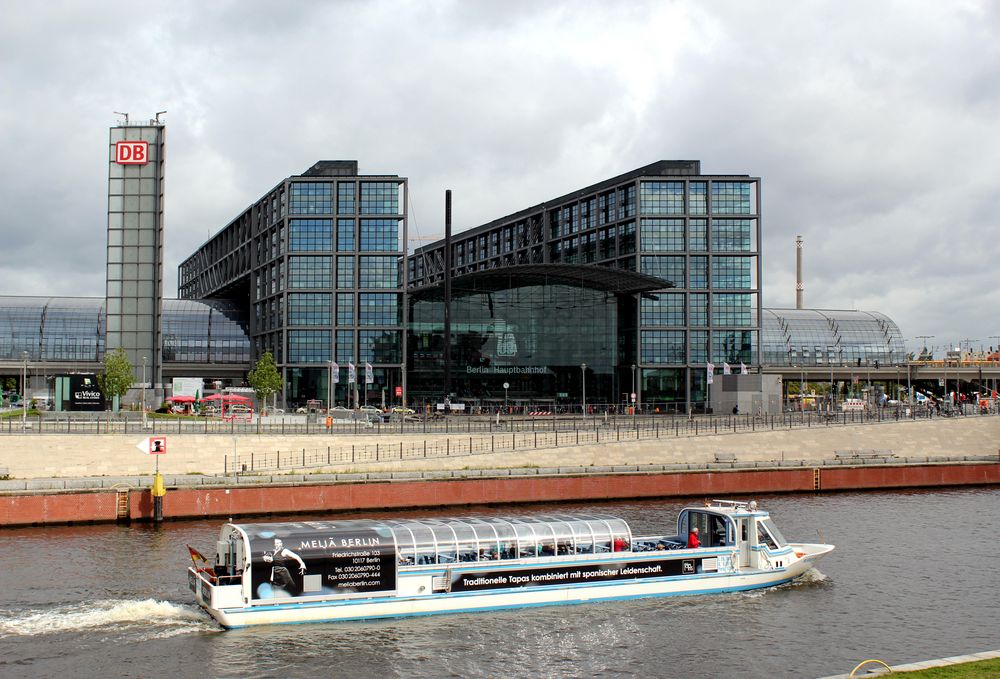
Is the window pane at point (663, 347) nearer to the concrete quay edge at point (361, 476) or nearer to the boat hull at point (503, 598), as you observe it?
the concrete quay edge at point (361, 476)

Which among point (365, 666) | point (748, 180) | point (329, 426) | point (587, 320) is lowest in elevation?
point (365, 666)

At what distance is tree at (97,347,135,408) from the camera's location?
281 feet

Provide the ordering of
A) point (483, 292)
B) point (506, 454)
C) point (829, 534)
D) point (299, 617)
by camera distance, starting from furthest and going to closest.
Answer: point (483, 292) < point (506, 454) < point (829, 534) < point (299, 617)

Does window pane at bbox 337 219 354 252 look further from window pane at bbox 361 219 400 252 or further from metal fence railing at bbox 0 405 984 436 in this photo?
metal fence railing at bbox 0 405 984 436

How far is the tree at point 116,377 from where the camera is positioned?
85625mm

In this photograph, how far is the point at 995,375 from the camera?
170 m

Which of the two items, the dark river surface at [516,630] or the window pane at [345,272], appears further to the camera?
the window pane at [345,272]

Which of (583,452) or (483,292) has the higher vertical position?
(483,292)

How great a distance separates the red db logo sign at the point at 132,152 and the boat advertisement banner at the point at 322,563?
67.6m

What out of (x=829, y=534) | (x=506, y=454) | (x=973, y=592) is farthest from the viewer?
(x=506, y=454)

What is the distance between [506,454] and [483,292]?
58208 mm

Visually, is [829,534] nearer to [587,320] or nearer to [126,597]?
[126,597]

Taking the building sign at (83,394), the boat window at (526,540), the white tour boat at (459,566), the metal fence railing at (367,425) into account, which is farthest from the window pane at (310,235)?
the boat window at (526,540)

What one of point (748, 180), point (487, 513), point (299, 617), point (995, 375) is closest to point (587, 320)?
point (748, 180)
